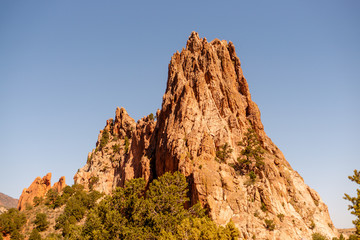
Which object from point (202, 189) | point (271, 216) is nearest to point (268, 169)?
point (271, 216)

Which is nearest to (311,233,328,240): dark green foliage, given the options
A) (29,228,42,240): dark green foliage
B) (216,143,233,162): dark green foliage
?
(216,143,233,162): dark green foliage

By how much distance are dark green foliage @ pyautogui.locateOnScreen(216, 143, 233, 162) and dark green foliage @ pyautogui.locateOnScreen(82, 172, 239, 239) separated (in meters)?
12.9

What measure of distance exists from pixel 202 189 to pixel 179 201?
185 inches

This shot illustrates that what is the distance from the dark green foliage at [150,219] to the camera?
29.9m

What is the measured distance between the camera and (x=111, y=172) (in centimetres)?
8300

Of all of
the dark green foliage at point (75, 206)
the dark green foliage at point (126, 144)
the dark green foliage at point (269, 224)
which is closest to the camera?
the dark green foliage at point (269, 224)

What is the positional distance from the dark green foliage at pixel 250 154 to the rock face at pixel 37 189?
8694 cm

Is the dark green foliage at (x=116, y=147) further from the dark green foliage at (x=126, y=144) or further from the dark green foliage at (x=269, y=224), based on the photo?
the dark green foliage at (x=269, y=224)

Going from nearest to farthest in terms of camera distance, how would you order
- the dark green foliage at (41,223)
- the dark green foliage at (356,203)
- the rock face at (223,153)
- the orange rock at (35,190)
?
the dark green foliage at (356,203), the rock face at (223,153), the dark green foliage at (41,223), the orange rock at (35,190)

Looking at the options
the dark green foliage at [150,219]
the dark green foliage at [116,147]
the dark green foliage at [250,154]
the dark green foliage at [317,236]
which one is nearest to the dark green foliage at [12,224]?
the dark green foliage at [116,147]

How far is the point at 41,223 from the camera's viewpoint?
210 ft

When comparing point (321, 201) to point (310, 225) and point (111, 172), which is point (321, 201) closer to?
point (310, 225)

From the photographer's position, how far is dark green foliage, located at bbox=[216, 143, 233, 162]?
49.5 metres

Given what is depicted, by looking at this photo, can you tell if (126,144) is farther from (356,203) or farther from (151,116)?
(356,203)
